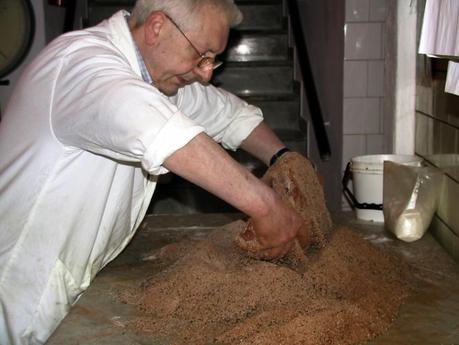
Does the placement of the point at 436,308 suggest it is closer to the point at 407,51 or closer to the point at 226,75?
the point at 407,51

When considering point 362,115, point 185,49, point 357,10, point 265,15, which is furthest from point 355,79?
point 265,15

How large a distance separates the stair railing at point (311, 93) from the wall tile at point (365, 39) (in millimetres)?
569

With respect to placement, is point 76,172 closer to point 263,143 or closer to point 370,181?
point 263,143

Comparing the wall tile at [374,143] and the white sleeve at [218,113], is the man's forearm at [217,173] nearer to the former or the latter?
the white sleeve at [218,113]

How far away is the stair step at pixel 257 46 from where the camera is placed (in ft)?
15.8

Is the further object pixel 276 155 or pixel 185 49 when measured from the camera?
pixel 276 155

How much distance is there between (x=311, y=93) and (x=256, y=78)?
44.0 inches

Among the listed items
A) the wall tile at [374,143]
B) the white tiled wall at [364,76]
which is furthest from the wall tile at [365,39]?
the wall tile at [374,143]

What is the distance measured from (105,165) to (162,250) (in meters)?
0.35

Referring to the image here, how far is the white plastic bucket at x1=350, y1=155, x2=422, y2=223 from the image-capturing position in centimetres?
201

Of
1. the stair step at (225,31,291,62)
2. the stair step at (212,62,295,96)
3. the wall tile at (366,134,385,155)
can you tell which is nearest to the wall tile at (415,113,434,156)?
Result: the wall tile at (366,134,385,155)

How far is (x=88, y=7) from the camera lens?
4.77 meters

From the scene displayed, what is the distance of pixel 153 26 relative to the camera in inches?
56.4

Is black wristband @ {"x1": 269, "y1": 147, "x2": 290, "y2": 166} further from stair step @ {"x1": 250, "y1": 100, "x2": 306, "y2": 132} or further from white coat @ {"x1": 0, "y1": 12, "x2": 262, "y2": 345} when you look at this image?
stair step @ {"x1": 250, "y1": 100, "x2": 306, "y2": 132}
